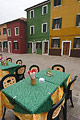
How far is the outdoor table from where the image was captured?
1.19 meters

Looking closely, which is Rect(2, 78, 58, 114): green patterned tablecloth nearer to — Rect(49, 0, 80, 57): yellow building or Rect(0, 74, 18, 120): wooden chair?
Rect(0, 74, 18, 120): wooden chair

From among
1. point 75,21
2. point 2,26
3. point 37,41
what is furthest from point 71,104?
point 2,26

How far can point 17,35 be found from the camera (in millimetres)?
14227

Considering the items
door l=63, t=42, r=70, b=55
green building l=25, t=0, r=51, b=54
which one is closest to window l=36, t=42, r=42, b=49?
green building l=25, t=0, r=51, b=54

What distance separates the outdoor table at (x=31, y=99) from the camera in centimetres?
119

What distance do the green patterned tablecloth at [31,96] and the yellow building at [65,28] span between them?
9.97m

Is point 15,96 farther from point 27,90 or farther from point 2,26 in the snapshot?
point 2,26

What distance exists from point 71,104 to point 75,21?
10.3m

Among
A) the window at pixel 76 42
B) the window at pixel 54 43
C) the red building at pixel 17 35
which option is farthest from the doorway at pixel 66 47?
the red building at pixel 17 35

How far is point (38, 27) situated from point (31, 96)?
1334cm

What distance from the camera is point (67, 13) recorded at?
10.1 meters

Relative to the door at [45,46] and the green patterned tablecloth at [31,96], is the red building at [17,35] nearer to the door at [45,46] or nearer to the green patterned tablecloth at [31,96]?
the door at [45,46]

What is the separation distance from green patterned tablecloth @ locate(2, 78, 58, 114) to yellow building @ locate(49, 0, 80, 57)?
9970mm

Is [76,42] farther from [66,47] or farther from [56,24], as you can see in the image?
[56,24]
